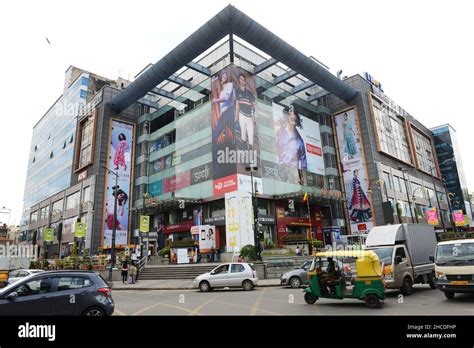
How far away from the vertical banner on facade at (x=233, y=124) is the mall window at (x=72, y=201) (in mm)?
26215

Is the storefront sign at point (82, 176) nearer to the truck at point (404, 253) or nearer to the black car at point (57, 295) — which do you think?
the truck at point (404, 253)

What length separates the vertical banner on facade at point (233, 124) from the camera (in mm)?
39531

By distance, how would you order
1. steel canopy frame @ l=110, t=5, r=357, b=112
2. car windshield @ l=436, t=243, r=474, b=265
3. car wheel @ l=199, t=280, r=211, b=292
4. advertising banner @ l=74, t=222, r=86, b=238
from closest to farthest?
1. car windshield @ l=436, t=243, r=474, b=265
2. car wheel @ l=199, t=280, r=211, b=292
3. advertising banner @ l=74, t=222, r=86, b=238
4. steel canopy frame @ l=110, t=5, r=357, b=112

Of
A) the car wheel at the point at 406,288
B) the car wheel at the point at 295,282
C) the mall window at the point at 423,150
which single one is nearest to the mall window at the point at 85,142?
the car wheel at the point at 295,282

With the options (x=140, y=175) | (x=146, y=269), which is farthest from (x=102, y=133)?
(x=146, y=269)

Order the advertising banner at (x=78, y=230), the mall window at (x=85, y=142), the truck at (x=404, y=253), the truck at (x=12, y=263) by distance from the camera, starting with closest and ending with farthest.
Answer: the truck at (x=404, y=253) → the truck at (x=12, y=263) → the advertising banner at (x=78, y=230) → the mall window at (x=85, y=142)

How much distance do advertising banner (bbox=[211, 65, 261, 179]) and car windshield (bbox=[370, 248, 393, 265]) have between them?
82.1 ft

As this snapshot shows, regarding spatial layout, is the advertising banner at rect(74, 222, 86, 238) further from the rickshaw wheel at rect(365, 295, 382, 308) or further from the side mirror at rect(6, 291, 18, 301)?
the rickshaw wheel at rect(365, 295, 382, 308)

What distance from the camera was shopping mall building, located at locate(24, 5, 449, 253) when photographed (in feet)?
130

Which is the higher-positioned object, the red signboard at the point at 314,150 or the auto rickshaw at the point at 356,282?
the red signboard at the point at 314,150

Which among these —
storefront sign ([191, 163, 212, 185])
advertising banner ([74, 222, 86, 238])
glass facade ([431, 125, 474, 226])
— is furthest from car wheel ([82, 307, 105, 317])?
glass facade ([431, 125, 474, 226])

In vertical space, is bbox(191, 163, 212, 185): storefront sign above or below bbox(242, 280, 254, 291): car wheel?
above

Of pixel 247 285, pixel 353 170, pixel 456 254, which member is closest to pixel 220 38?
pixel 353 170

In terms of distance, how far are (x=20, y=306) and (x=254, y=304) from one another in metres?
7.52
